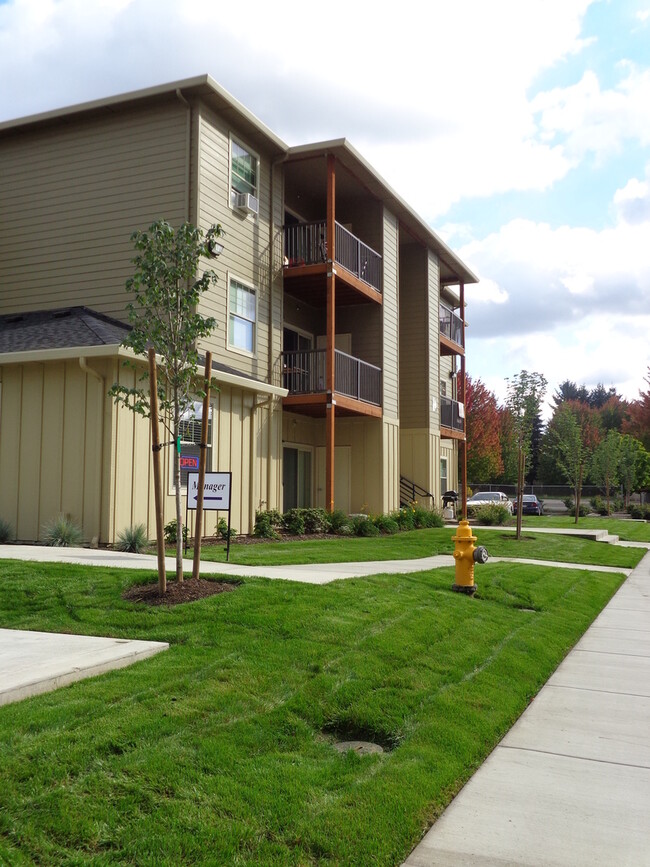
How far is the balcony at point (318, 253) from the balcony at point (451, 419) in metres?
Result: 7.86

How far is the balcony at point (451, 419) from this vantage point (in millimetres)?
28141

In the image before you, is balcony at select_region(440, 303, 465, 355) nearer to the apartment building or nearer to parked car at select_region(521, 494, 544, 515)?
the apartment building

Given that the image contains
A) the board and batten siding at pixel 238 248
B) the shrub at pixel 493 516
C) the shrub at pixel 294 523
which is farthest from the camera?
the shrub at pixel 493 516

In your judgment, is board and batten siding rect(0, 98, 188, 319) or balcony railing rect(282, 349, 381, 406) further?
balcony railing rect(282, 349, 381, 406)

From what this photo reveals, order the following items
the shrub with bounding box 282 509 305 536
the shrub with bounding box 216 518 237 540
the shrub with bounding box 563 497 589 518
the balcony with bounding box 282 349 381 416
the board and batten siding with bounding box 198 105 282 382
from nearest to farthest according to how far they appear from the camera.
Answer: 1. the shrub with bounding box 216 518 237 540
2. the board and batten siding with bounding box 198 105 282 382
3. the shrub with bounding box 282 509 305 536
4. the balcony with bounding box 282 349 381 416
5. the shrub with bounding box 563 497 589 518

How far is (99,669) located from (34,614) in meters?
2.00

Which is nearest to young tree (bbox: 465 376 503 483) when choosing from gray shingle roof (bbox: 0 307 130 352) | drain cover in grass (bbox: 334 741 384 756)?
gray shingle roof (bbox: 0 307 130 352)

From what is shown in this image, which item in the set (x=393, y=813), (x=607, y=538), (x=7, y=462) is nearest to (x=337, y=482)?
(x=607, y=538)

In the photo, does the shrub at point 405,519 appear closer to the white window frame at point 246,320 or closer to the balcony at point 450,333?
the white window frame at point 246,320

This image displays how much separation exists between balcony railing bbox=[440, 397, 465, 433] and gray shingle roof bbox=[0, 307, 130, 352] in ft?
47.2

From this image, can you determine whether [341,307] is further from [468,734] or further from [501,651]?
[468,734]

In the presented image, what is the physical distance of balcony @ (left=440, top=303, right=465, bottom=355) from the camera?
95.4 feet

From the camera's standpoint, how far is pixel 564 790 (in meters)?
4.27

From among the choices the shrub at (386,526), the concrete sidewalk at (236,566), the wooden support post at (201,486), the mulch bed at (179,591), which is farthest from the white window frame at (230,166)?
the mulch bed at (179,591)
